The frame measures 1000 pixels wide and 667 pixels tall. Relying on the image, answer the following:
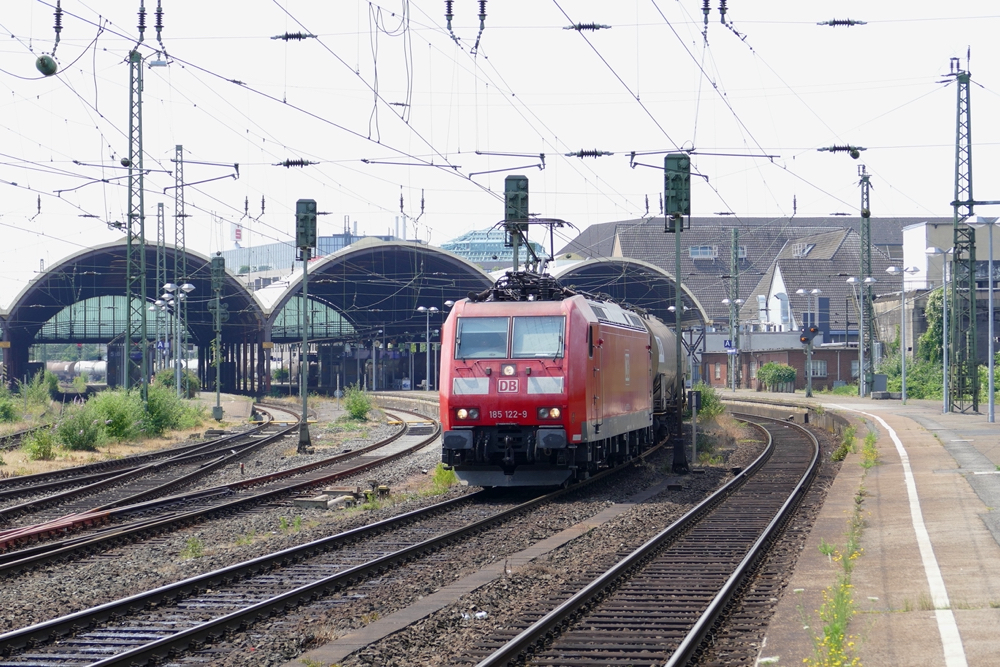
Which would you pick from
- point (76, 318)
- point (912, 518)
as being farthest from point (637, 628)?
point (76, 318)

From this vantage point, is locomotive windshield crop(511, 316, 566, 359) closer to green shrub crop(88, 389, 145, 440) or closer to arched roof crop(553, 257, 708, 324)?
green shrub crop(88, 389, 145, 440)

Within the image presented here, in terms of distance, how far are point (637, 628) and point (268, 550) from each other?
5.55 metres

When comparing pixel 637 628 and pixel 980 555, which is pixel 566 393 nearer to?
pixel 980 555

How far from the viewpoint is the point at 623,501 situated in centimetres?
1892

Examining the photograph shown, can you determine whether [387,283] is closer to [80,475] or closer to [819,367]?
[819,367]

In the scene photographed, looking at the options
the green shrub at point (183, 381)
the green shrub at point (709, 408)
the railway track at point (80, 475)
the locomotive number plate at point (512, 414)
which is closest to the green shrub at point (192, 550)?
the railway track at point (80, 475)

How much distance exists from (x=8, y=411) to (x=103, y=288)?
3312 centimetres

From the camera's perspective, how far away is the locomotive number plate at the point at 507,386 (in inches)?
733

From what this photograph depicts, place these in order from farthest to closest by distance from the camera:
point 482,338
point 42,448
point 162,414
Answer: point 162,414 → point 42,448 → point 482,338

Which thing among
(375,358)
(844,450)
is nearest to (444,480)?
(844,450)

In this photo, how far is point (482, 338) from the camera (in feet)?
62.7

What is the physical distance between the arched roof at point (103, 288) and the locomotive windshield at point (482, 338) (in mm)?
47120

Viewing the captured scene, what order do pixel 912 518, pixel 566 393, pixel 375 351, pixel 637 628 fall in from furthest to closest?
1. pixel 375 351
2. pixel 566 393
3. pixel 912 518
4. pixel 637 628

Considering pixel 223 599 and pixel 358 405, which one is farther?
pixel 358 405
